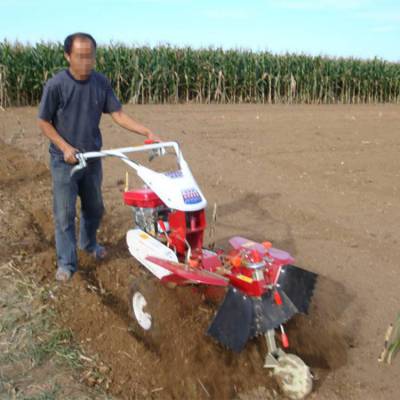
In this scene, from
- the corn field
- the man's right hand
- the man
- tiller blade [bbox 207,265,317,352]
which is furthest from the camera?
the corn field

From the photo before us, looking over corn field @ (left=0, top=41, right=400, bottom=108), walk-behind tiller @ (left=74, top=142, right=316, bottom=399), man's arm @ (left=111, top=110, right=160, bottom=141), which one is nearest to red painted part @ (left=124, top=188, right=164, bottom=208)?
walk-behind tiller @ (left=74, top=142, right=316, bottom=399)

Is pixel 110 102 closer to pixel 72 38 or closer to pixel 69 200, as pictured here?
pixel 72 38

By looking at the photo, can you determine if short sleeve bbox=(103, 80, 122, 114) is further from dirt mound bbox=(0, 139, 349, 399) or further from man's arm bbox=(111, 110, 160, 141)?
dirt mound bbox=(0, 139, 349, 399)

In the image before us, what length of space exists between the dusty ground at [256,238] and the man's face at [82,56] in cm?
166

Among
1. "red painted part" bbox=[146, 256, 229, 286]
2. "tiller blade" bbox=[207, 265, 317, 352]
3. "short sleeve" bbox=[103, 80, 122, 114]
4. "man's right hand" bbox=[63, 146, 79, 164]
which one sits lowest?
"tiller blade" bbox=[207, 265, 317, 352]

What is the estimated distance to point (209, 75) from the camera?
21.2 metres

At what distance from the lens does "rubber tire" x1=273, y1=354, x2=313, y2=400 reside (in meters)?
3.28

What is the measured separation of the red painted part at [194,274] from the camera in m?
3.29

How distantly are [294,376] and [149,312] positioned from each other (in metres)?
1.10

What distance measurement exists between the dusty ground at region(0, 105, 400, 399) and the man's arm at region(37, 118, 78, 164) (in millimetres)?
1075

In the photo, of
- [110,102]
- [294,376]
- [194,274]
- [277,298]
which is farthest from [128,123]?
[294,376]

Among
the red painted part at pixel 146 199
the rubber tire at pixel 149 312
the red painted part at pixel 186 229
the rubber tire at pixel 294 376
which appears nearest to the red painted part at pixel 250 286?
the rubber tire at pixel 294 376

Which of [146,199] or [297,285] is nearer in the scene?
[297,285]

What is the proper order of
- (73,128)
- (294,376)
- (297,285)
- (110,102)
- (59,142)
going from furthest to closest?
(110,102) → (73,128) → (59,142) → (297,285) → (294,376)
